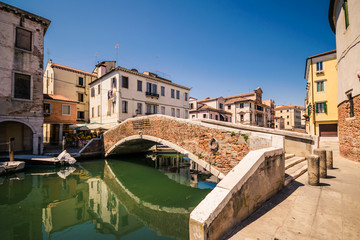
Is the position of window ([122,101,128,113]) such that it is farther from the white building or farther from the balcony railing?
the balcony railing

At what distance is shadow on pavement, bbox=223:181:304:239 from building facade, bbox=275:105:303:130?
61419 mm

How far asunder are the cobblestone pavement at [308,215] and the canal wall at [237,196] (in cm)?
18

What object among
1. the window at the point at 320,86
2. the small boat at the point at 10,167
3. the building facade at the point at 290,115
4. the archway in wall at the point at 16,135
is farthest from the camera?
the building facade at the point at 290,115

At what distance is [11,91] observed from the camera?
12.3 m

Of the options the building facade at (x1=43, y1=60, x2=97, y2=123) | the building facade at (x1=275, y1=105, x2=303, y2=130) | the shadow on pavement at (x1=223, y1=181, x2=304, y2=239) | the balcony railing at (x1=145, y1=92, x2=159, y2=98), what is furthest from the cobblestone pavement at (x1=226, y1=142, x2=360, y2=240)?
the building facade at (x1=275, y1=105, x2=303, y2=130)

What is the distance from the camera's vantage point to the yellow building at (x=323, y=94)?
19500 mm

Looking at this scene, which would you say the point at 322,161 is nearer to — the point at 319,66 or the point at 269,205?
the point at 269,205

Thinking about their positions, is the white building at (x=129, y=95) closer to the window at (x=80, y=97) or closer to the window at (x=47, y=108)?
the window at (x=80, y=97)

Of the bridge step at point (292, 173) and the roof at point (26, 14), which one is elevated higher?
the roof at point (26, 14)

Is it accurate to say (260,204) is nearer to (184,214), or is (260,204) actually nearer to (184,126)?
(184,214)

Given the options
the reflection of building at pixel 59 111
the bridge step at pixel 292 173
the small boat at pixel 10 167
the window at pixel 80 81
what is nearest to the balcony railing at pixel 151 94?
the reflection of building at pixel 59 111

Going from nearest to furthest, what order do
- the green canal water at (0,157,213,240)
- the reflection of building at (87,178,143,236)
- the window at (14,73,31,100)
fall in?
the green canal water at (0,157,213,240)
the reflection of building at (87,178,143,236)
the window at (14,73,31,100)

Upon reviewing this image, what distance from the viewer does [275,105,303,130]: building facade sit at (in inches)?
2244

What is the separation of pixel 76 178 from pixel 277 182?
10952 mm
